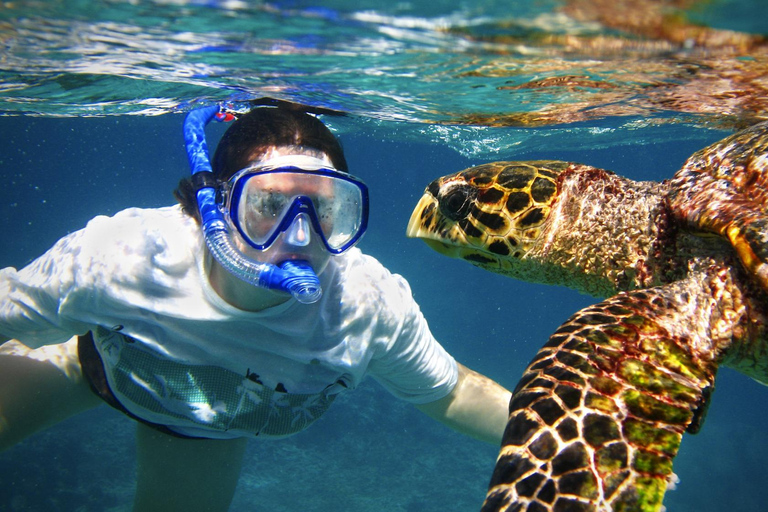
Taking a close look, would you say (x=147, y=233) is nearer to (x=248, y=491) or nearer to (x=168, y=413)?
(x=168, y=413)

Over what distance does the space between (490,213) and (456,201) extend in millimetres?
184

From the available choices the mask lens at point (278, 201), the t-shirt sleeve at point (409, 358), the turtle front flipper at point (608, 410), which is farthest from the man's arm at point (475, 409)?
the mask lens at point (278, 201)

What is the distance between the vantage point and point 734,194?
69.9 inches

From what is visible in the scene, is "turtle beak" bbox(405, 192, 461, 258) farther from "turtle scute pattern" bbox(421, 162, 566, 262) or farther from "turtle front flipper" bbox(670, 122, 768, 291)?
"turtle front flipper" bbox(670, 122, 768, 291)

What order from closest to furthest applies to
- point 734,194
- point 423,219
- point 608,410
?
point 608,410, point 734,194, point 423,219

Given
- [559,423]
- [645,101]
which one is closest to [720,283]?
[559,423]

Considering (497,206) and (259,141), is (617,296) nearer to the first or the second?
(497,206)

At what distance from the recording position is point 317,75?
426 centimetres

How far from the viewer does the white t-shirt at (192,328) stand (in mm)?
1824

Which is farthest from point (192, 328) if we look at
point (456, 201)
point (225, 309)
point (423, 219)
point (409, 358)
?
point (456, 201)

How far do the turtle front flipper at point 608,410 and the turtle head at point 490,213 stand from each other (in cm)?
64

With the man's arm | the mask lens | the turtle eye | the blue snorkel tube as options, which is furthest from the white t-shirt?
the turtle eye

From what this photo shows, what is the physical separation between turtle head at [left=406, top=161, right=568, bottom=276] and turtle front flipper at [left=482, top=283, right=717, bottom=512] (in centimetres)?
64

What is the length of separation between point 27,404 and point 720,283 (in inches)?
130
